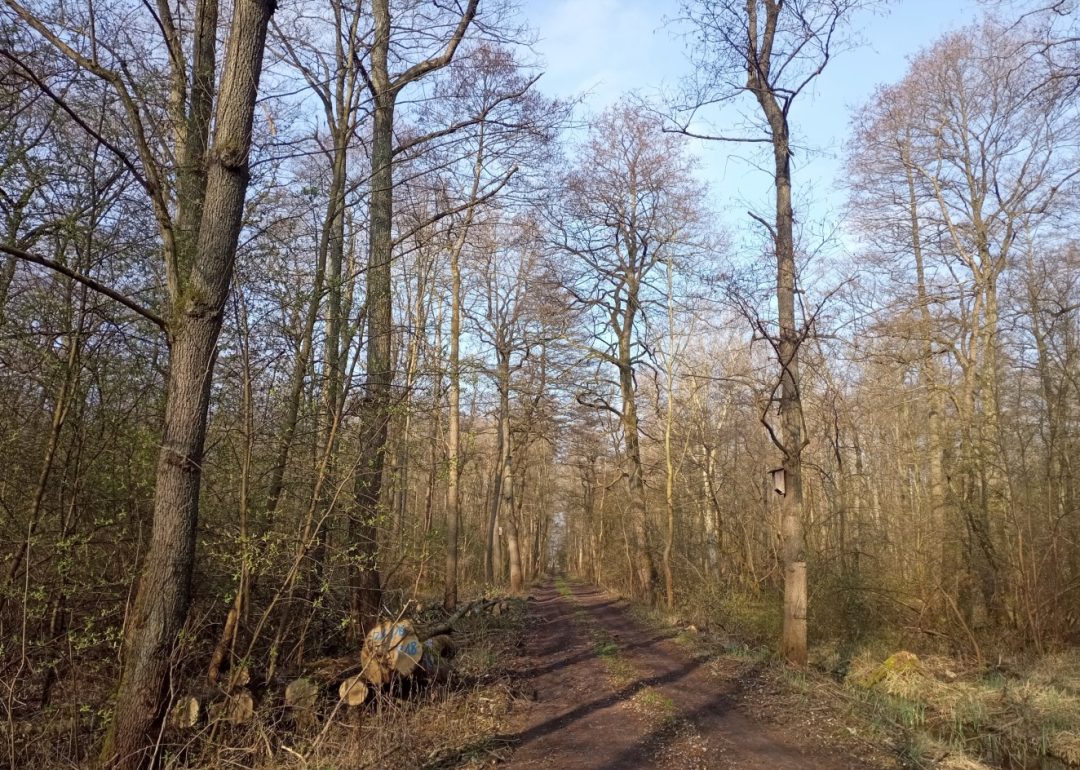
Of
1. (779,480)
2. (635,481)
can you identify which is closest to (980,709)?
(779,480)

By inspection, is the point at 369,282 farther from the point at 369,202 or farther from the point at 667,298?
the point at 667,298

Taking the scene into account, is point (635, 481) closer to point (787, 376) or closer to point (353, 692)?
point (787, 376)

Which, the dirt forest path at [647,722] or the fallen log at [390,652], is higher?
the fallen log at [390,652]

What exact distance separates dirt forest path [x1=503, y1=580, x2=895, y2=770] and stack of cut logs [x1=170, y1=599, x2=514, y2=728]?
1309 millimetres

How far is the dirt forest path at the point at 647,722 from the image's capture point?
568cm

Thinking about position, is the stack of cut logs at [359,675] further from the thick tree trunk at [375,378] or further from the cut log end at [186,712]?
the thick tree trunk at [375,378]

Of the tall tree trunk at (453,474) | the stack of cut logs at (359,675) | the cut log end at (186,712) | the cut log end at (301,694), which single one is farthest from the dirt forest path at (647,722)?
the tall tree trunk at (453,474)

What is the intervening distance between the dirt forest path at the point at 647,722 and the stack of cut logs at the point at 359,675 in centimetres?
131

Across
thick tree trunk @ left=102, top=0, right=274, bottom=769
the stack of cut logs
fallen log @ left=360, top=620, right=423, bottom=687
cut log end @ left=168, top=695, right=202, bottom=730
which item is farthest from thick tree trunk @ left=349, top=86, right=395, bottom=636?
cut log end @ left=168, top=695, right=202, bottom=730

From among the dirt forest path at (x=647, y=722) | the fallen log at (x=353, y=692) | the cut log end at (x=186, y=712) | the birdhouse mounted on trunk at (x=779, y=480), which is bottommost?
the dirt forest path at (x=647, y=722)

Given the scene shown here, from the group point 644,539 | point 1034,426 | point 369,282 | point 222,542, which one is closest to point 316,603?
point 222,542

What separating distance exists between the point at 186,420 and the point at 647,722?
17.1 feet

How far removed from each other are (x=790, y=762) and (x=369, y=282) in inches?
261

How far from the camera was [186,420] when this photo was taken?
494cm
